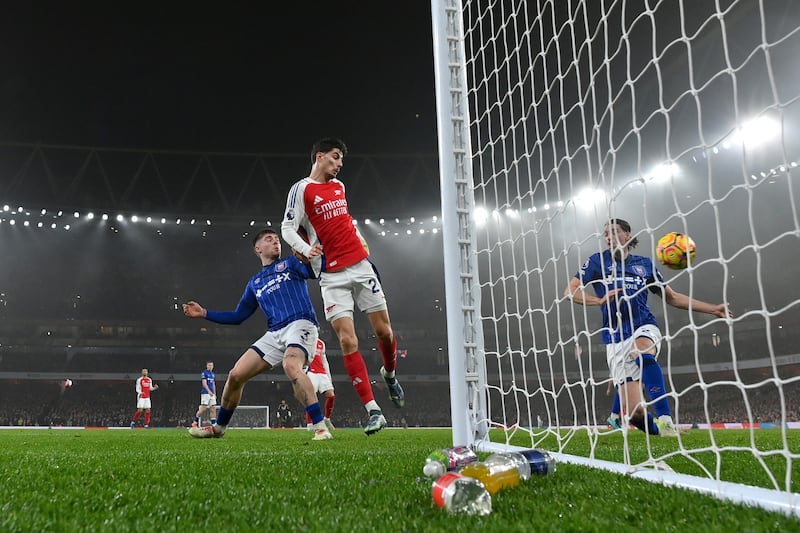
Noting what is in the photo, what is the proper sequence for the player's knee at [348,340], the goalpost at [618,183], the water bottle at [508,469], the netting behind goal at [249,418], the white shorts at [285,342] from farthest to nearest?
the netting behind goal at [249,418] → the white shorts at [285,342] → the player's knee at [348,340] → the goalpost at [618,183] → the water bottle at [508,469]

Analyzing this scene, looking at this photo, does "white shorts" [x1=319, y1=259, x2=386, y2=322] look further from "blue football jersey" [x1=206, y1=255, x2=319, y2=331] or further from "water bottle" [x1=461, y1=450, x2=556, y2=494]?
"water bottle" [x1=461, y1=450, x2=556, y2=494]

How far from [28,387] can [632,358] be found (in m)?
30.3

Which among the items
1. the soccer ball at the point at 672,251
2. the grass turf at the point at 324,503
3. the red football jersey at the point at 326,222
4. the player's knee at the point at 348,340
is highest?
the red football jersey at the point at 326,222

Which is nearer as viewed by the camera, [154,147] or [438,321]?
[154,147]

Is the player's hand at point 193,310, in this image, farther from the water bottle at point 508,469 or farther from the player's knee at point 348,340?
the water bottle at point 508,469

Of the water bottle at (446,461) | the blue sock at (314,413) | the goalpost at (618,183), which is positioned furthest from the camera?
the blue sock at (314,413)

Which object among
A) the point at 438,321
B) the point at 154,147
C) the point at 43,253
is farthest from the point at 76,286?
the point at 438,321

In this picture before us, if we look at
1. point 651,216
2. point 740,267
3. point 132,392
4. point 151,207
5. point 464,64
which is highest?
point 151,207

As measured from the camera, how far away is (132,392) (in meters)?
28.2

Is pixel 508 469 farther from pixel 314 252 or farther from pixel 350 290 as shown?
pixel 350 290

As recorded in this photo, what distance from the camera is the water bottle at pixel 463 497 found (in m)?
1.54

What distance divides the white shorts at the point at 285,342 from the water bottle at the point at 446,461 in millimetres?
3086

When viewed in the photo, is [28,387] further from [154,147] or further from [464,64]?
[464,64]

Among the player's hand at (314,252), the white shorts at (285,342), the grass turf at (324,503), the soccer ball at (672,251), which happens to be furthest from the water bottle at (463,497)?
the white shorts at (285,342)
